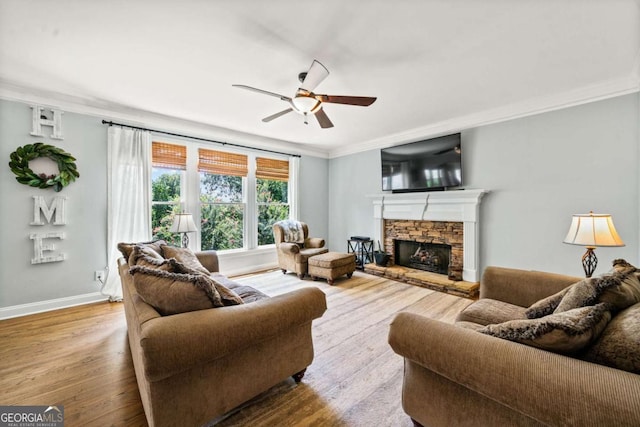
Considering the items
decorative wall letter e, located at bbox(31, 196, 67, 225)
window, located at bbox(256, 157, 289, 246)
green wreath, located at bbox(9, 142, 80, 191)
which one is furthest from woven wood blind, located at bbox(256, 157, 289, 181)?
decorative wall letter e, located at bbox(31, 196, 67, 225)

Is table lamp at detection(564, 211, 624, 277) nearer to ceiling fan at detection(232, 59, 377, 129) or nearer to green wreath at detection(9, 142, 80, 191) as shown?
ceiling fan at detection(232, 59, 377, 129)

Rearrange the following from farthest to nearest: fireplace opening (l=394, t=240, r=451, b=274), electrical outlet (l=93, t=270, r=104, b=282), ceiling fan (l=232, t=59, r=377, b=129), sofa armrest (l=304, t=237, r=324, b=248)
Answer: sofa armrest (l=304, t=237, r=324, b=248)
fireplace opening (l=394, t=240, r=451, b=274)
electrical outlet (l=93, t=270, r=104, b=282)
ceiling fan (l=232, t=59, r=377, b=129)

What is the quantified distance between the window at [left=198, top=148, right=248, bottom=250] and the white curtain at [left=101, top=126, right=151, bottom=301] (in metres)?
0.82

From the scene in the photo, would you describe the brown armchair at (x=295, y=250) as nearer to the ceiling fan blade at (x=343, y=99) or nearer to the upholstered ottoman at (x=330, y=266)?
the upholstered ottoman at (x=330, y=266)

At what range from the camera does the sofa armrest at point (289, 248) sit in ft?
14.6

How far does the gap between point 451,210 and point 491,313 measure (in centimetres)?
248

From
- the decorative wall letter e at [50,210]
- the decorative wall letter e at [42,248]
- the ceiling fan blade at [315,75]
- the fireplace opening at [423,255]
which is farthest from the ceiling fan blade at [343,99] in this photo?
the decorative wall letter e at [42,248]

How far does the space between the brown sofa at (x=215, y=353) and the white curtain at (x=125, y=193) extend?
7.59 ft

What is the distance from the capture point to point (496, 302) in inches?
79.4

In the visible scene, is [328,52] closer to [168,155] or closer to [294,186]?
[168,155]

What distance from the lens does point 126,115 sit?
355 centimetres

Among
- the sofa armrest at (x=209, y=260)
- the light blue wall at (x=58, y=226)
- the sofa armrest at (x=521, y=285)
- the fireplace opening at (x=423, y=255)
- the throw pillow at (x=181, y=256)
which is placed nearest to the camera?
the sofa armrest at (x=521, y=285)

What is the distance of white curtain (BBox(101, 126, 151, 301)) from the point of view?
3418mm

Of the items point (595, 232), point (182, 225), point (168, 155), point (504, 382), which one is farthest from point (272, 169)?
point (504, 382)
